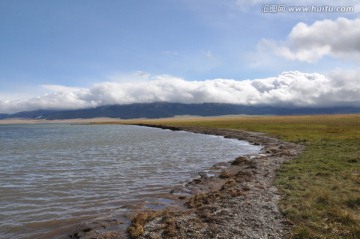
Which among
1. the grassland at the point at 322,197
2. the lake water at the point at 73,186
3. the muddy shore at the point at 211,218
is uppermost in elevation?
the grassland at the point at 322,197

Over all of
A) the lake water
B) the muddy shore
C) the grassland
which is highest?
the grassland

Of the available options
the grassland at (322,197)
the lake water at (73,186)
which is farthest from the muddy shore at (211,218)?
the lake water at (73,186)

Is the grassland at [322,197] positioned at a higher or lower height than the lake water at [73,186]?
higher

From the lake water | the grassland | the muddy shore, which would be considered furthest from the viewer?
the lake water

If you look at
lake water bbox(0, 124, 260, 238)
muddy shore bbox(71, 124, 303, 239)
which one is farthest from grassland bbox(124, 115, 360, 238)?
lake water bbox(0, 124, 260, 238)

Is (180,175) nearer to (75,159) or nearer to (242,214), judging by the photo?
(242,214)

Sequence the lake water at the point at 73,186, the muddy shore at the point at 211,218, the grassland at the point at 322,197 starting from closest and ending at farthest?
the grassland at the point at 322,197 < the muddy shore at the point at 211,218 < the lake water at the point at 73,186

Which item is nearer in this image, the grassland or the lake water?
the grassland

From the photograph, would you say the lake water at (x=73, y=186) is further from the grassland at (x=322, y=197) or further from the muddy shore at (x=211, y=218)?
the grassland at (x=322, y=197)

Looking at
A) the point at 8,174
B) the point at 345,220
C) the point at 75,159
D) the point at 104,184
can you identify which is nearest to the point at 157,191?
the point at 104,184

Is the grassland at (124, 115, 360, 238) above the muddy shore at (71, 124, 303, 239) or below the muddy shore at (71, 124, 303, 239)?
above

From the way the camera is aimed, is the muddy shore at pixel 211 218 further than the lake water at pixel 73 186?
No

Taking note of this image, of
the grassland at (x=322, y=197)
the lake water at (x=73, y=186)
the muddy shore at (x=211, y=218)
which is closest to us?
the grassland at (x=322, y=197)

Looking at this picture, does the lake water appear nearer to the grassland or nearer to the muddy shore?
the muddy shore
